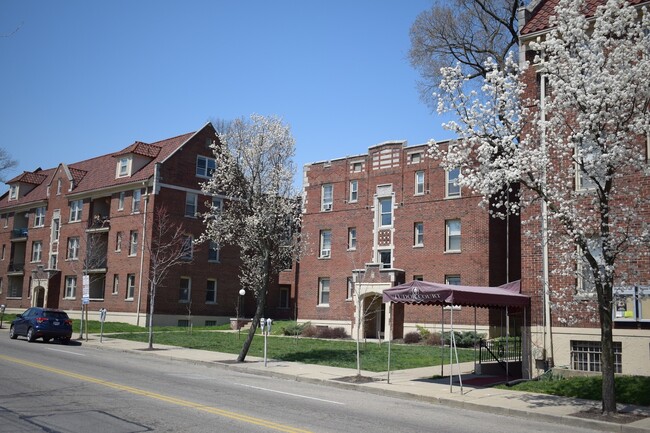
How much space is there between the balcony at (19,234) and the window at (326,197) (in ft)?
106

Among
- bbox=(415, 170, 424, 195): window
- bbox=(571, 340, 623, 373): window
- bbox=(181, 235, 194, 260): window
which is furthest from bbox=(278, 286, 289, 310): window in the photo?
bbox=(571, 340, 623, 373): window

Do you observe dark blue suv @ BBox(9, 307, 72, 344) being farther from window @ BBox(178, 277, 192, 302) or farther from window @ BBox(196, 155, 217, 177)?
window @ BBox(196, 155, 217, 177)

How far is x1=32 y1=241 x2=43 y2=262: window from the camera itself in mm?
56312

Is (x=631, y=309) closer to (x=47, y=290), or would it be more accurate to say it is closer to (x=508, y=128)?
(x=508, y=128)

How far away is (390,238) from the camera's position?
39000 millimetres

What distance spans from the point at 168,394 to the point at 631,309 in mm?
12806

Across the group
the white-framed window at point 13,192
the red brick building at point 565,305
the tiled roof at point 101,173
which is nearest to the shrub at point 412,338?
the red brick building at point 565,305

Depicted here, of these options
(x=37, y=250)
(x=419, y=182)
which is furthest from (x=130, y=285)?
(x=419, y=182)

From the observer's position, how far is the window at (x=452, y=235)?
35969mm

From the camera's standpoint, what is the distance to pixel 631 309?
57.8ft

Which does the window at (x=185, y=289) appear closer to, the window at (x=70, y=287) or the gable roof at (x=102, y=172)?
the gable roof at (x=102, y=172)

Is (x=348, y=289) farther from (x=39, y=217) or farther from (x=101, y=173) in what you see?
(x=39, y=217)

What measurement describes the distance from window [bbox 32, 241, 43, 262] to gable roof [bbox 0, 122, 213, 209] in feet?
13.0

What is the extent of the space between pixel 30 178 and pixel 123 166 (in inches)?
788
